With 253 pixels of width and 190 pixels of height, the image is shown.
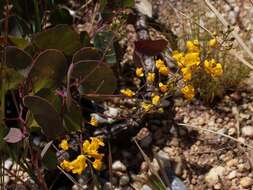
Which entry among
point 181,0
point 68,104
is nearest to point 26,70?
point 68,104

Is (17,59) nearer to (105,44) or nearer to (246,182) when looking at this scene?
(105,44)

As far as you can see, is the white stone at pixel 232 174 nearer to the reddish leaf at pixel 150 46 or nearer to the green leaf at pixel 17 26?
the reddish leaf at pixel 150 46

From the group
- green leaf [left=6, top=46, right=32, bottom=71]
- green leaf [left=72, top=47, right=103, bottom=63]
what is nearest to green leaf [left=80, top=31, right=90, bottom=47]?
green leaf [left=72, top=47, right=103, bottom=63]

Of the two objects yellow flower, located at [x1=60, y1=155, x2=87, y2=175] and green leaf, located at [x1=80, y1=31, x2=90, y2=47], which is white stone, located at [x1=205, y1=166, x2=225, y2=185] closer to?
yellow flower, located at [x1=60, y1=155, x2=87, y2=175]

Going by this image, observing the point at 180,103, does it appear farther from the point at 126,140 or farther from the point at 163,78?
the point at 126,140

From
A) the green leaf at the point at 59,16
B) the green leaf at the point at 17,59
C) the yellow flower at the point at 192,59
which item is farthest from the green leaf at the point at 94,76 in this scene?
the green leaf at the point at 59,16

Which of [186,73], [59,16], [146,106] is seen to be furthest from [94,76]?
[59,16]
